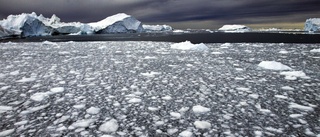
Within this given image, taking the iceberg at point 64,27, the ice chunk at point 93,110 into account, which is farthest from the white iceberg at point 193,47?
the iceberg at point 64,27

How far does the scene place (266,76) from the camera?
4.44 m

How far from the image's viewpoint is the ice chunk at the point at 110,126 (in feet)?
6.90

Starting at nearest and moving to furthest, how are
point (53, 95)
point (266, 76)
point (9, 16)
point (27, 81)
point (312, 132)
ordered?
point (312, 132)
point (53, 95)
point (27, 81)
point (266, 76)
point (9, 16)

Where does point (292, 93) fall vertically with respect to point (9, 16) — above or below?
below

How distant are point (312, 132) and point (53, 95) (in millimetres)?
3316

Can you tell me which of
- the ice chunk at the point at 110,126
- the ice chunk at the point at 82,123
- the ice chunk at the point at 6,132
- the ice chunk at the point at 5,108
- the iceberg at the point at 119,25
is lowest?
the ice chunk at the point at 110,126

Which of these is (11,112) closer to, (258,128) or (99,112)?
(99,112)

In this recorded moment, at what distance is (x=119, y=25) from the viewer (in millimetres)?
52781

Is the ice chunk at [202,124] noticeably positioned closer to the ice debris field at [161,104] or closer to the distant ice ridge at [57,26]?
the ice debris field at [161,104]

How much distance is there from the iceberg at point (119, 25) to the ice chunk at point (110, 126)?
168 feet

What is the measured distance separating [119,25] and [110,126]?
5273 centimetres

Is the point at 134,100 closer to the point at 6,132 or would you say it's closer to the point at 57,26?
the point at 6,132

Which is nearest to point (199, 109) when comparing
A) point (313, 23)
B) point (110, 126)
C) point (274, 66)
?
point (110, 126)

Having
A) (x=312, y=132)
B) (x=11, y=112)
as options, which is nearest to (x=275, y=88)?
(x=312, y=132)
